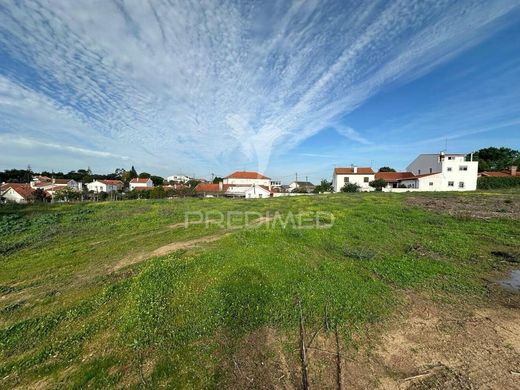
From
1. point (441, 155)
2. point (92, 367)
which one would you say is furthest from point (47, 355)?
point (441, 155)

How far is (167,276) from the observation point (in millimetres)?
6633

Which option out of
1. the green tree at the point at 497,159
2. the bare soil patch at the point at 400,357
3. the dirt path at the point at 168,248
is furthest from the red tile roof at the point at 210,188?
the green tree at the point at 497,159

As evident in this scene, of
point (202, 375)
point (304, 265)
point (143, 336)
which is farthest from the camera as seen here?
point (304, 265)

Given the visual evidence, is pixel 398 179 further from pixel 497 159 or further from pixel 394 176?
pixel 497 159

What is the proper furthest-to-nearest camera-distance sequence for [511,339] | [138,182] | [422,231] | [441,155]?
[138,182], [441,155], [422,231], [511,339]

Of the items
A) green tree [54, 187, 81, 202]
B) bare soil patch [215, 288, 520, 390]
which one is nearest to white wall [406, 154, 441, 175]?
bare soil patch [215, 288, 520, 390]

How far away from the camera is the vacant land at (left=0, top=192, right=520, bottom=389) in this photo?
11.4 feet

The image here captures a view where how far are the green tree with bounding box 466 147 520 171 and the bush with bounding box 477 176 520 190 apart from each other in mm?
27249

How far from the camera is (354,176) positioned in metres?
50.3

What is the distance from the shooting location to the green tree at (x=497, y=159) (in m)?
63.5

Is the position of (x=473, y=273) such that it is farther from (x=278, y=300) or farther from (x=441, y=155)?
(x=441, y=155)

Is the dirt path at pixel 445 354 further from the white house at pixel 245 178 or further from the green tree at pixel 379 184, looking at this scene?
the white house at pixel 245 178

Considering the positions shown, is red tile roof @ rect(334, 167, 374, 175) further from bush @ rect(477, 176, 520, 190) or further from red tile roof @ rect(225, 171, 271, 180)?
red tile roof @ rect(225, 171, 271, 180)

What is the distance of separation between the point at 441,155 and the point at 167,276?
164 feet
